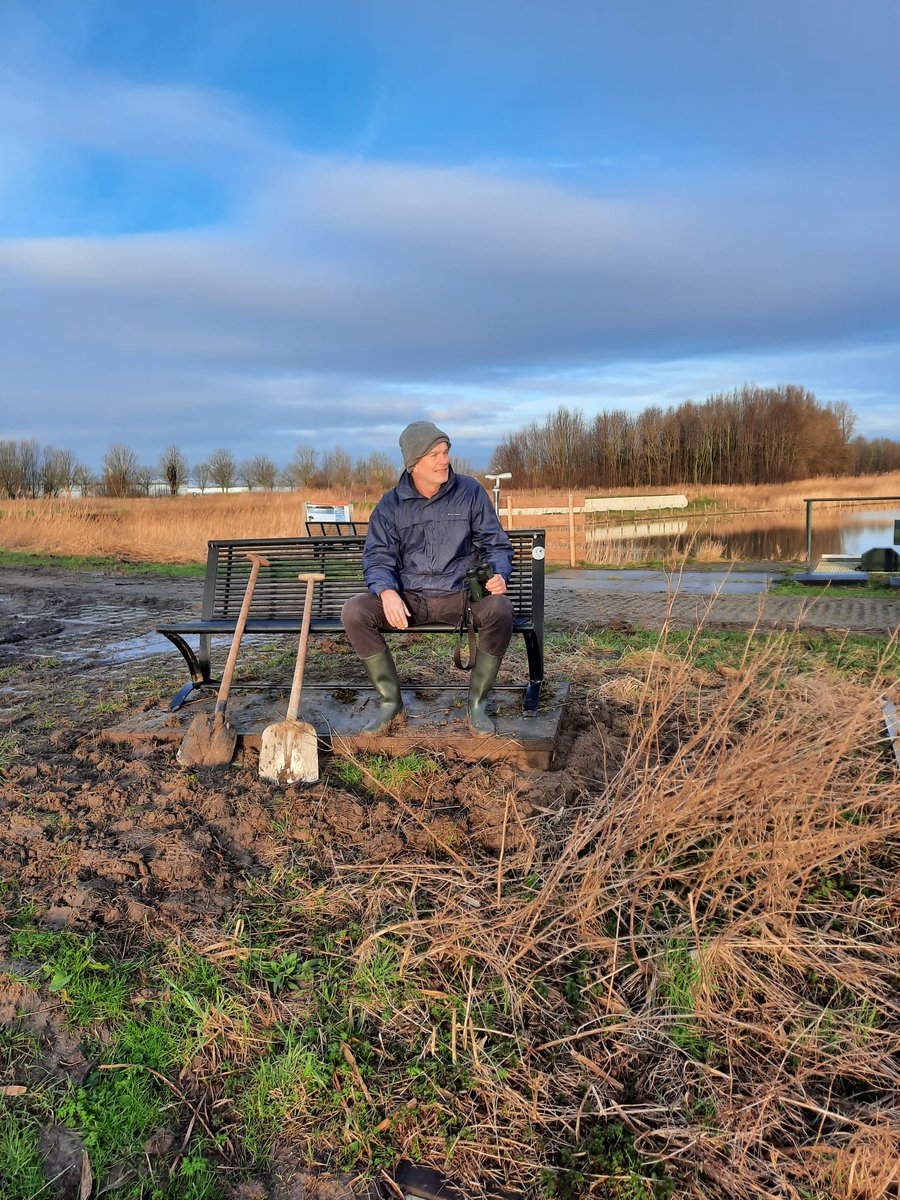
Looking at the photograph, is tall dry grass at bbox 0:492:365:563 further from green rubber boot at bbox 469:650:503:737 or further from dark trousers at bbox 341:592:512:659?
green rubber boot at bbox 469:650:503:737

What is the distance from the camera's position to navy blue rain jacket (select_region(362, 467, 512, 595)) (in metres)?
4.38

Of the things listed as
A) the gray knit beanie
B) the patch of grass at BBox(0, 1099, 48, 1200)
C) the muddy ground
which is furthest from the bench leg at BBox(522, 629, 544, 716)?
the patch of grass at BBox(0, 1099, 48, 1200)

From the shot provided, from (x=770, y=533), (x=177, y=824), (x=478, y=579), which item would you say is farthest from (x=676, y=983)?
(x=770, y=533)

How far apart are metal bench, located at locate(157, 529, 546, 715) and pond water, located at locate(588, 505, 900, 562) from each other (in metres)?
A: 12.4

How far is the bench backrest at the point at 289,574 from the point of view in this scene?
201 inches

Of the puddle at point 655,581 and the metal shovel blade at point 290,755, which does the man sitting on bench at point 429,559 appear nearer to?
the metal shovel blade at point 290,755

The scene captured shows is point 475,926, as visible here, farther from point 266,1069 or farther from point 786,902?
point 786,902

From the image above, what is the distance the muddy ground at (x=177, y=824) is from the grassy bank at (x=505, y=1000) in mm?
19

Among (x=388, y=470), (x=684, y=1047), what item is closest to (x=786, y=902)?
(x=684, y=1047)

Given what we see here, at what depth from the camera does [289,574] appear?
5336mm

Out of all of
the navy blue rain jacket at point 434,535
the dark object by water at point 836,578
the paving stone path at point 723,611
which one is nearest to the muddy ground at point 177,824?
the navy blue rain jacket at point 434,535

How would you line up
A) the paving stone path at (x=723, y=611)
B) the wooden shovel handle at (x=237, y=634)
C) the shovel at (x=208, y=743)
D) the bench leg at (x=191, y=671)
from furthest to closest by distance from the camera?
the paving stone path at (x=723, y=611) < the bench leg at (x=191, y=671) < the wooden shovel handle at (x=237, y=634) < the shovel at (x=208, y=743)

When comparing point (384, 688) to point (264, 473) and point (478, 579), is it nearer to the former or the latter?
point (478, 579)

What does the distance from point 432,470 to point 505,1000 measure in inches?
103
